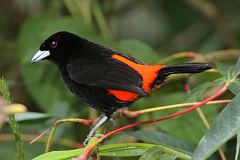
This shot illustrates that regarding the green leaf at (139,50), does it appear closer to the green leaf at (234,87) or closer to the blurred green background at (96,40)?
the blurred green background at (96,40)

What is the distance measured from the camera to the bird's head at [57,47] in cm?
305

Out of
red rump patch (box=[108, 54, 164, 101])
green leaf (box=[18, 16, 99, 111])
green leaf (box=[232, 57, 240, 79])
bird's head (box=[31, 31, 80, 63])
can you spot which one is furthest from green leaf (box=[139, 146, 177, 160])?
green leaf (box=[18, 16, 99, 111])

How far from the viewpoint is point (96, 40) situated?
160 inches

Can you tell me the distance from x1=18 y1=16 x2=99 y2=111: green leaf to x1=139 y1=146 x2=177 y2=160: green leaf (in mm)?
1984

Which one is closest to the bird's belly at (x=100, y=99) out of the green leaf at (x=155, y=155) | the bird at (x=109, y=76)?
the bird at (x=109, y=76)

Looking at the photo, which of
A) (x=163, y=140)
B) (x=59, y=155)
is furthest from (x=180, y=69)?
(x=59, y=155)

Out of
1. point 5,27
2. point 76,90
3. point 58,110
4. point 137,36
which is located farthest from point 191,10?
point 76,90

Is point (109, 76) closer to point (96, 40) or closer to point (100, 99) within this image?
point (100, 99)

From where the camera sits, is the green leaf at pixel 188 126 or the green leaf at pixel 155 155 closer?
the green leaf at pixel 155 155

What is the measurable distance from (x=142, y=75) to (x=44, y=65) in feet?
5.45

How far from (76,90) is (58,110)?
708mm

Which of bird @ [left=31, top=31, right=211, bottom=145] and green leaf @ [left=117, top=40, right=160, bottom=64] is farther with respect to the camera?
green leaf @ [left=117, top=40, right=160, bottom=64]

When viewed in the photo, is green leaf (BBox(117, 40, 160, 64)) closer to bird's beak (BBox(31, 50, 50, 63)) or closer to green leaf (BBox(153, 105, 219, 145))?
green leaf (BBox(153, 105, 219, 145))

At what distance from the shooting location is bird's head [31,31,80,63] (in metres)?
3.05
